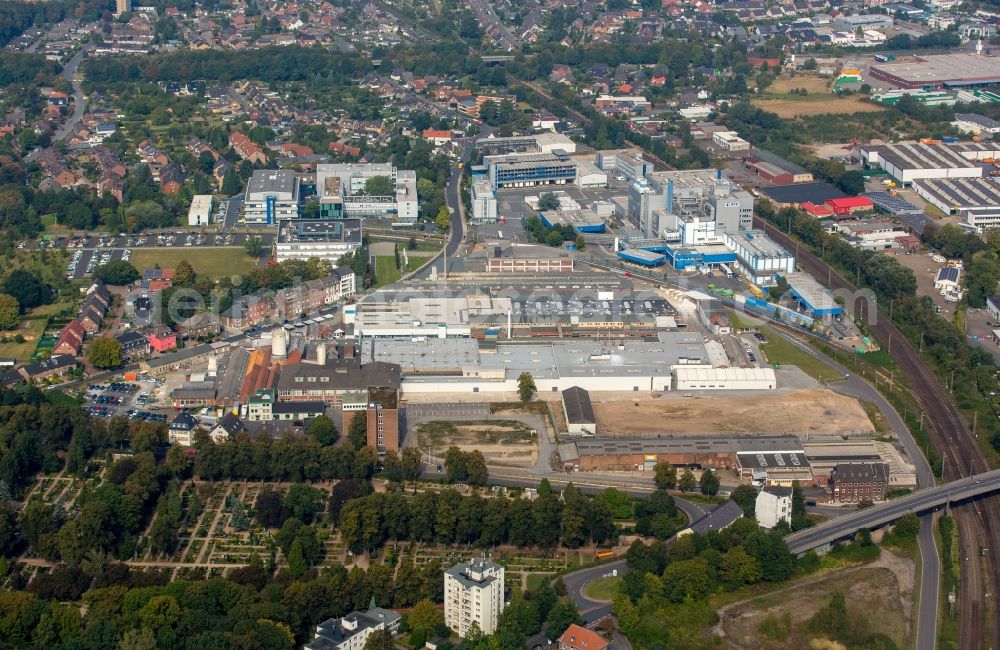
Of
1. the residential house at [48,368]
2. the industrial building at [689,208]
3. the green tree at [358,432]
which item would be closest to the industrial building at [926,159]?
the industrial building at [689,208]

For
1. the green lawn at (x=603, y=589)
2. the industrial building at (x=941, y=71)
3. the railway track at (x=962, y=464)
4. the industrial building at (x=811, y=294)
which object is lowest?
the railway track at (x=962, y=464)

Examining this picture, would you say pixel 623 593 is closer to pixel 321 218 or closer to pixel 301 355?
pixel 301 355

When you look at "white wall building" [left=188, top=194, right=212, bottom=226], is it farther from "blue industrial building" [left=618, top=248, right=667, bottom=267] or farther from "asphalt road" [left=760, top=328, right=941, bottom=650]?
"asphalt road" [left=760, top=328, right=941, bottom=650]

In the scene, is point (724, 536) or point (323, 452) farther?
point (323, 452)

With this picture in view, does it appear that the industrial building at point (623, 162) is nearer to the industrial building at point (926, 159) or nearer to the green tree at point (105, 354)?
the industrial building at point (926, 159)

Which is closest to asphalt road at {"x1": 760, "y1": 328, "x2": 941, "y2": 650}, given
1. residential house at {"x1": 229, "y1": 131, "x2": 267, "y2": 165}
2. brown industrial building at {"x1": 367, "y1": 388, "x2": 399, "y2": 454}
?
brown industrial building at {"x1": 367, "y1": 388, "x2": 399, "y2": 454}

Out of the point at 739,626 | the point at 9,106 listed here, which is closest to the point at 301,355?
the point at 739,626
